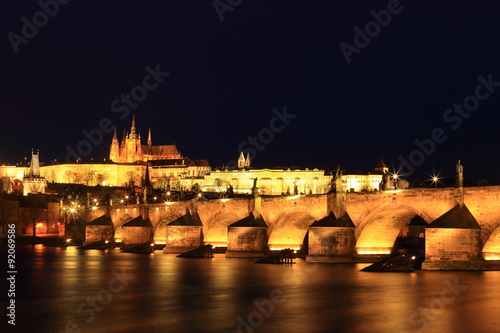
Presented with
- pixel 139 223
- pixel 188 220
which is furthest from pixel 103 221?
pixel 188 220

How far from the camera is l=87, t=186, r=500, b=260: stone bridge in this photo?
36312mm

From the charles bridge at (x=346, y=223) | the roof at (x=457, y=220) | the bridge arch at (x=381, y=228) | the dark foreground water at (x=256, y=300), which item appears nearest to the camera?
the dark foreground water at (x=256, y=300)

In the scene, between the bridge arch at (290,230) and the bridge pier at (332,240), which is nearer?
the bridge pier at (332,240)

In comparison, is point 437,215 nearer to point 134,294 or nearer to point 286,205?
point 286,205

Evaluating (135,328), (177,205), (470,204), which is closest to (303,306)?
(135,328)

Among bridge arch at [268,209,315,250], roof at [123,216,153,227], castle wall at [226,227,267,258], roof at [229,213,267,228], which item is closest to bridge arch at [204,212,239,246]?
roof at [229,213,267,228]

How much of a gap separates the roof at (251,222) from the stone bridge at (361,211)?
520 mm

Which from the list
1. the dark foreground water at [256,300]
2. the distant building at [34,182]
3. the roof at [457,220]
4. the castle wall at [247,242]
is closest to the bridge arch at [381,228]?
the dark foreground water at [256,300]

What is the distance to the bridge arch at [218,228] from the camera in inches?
2278

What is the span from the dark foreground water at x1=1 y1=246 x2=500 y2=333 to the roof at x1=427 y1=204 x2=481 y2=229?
2.51 meters

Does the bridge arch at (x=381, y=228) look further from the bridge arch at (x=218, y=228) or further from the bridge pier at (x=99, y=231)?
the bridge pier at (x=99, y=231)

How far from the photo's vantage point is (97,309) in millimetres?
25328

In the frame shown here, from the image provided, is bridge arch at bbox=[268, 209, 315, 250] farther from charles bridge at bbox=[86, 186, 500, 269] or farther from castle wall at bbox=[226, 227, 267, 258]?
castle wall at bbox=[226, 227, 267, 258]

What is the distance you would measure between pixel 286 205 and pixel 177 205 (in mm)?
17317
